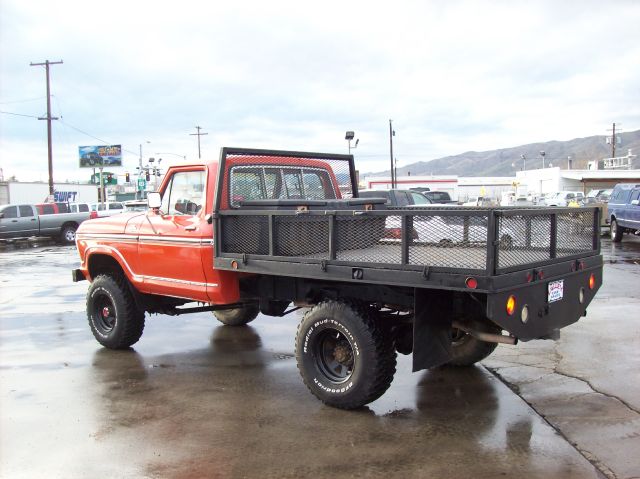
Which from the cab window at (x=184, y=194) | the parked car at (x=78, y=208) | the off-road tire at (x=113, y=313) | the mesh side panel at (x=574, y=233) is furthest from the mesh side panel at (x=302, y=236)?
the parked car at (x=78, y=208)

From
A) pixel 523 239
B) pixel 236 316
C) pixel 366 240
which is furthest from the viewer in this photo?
pixel 236 316

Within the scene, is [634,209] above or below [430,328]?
above

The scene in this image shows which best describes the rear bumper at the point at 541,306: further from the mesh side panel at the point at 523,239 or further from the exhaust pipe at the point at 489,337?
the mesh side panel at the point at 523,239

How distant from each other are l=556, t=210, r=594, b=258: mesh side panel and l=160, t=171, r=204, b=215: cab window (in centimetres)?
323

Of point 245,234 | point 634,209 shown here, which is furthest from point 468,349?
point 634,209

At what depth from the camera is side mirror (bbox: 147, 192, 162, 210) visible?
Answer: 5879mm

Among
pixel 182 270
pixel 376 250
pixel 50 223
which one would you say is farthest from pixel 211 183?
pixel 50 223

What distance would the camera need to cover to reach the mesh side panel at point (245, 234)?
16.3 ft

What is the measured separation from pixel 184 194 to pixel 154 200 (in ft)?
1.02

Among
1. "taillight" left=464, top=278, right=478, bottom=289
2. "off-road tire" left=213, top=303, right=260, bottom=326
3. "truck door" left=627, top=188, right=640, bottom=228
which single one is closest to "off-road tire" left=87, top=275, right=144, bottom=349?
"off-road tire" left=213, top=303, right=260, bottom=326

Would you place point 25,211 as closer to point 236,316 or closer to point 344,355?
point 236,316

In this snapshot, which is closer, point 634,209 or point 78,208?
point 634,209

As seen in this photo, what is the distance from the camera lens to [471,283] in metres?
3.78

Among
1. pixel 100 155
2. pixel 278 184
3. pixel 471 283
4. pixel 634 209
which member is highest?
pixel 100 155
